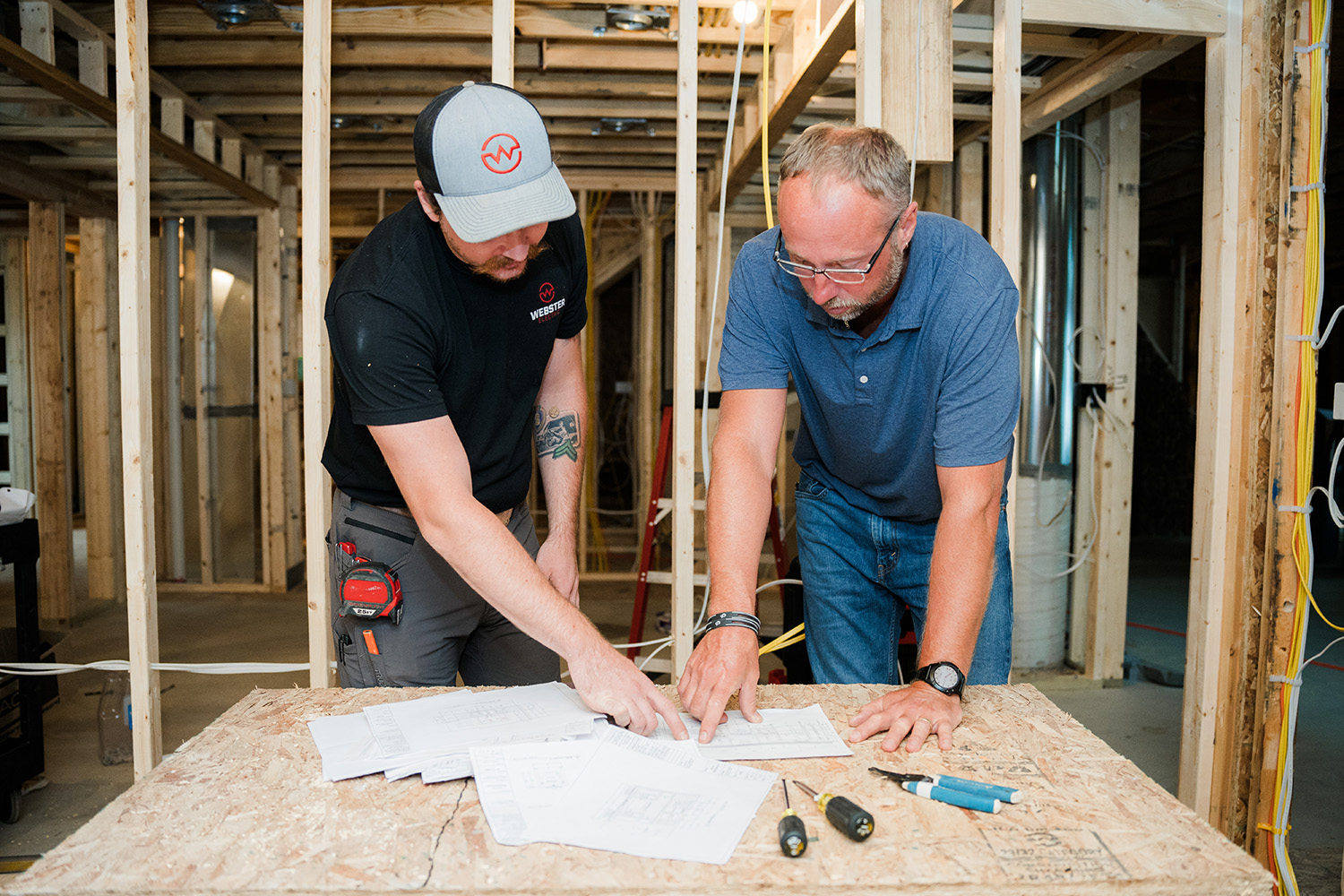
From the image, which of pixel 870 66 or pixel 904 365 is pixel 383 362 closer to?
pixel 904 365

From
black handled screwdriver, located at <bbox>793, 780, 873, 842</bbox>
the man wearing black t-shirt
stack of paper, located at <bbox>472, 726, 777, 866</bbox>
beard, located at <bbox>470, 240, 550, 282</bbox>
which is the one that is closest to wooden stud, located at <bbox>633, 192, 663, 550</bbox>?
the man wearing black t-shirt

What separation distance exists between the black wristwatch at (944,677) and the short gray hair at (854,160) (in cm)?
67

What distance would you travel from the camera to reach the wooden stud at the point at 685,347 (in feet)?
6.58

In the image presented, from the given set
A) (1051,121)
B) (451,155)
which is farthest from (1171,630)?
(451,155)

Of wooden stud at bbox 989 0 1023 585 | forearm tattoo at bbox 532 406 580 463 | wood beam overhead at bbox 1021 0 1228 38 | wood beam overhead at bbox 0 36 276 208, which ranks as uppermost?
wood beam overhead at bbox 0 36 276 208

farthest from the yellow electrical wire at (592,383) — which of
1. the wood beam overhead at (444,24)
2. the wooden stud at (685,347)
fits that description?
the wooden stud at (685,347)

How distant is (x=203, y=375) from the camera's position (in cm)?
536

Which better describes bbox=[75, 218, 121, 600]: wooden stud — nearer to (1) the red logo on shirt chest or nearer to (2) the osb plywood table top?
(1) the red logo on shirt chest

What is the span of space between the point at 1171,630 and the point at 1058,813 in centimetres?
428

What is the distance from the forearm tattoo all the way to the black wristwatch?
84 centimetres

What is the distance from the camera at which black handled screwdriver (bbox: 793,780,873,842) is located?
37.3 inches

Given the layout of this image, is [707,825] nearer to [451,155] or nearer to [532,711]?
[532,711]

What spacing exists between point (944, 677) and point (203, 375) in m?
5.14

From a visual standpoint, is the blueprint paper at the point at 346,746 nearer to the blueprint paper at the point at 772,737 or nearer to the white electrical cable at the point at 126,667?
the blueprint paper at the point at 772,737
